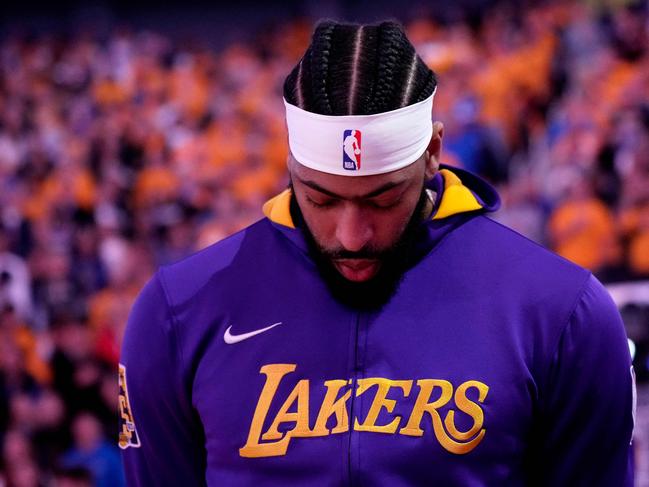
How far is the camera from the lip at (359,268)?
2.15m

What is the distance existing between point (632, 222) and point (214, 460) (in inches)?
168

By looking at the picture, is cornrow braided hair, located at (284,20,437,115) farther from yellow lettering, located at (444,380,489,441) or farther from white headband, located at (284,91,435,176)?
yellow lettering, located at (444,380,489,441)

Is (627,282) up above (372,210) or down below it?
below

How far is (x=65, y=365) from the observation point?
7.69 meters

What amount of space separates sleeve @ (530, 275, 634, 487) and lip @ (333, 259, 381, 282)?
0.36 meters

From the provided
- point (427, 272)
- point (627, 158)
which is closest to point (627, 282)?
point (627, 158)

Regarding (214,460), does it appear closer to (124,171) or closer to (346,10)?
(124,171)

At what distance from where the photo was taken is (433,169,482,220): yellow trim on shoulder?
7.48 ft

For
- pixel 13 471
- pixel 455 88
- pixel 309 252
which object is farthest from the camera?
pixel 455 88

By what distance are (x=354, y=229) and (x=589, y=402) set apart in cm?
53

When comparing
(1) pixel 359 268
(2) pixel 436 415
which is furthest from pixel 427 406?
(1) pixel 359 268

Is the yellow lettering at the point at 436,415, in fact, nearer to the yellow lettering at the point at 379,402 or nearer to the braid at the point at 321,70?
the yellow lettering at the point at 379,402

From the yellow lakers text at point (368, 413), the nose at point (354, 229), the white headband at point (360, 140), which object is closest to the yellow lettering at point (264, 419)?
the yellow lakers text at point (368, 413)

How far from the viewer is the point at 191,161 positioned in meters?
11.9
